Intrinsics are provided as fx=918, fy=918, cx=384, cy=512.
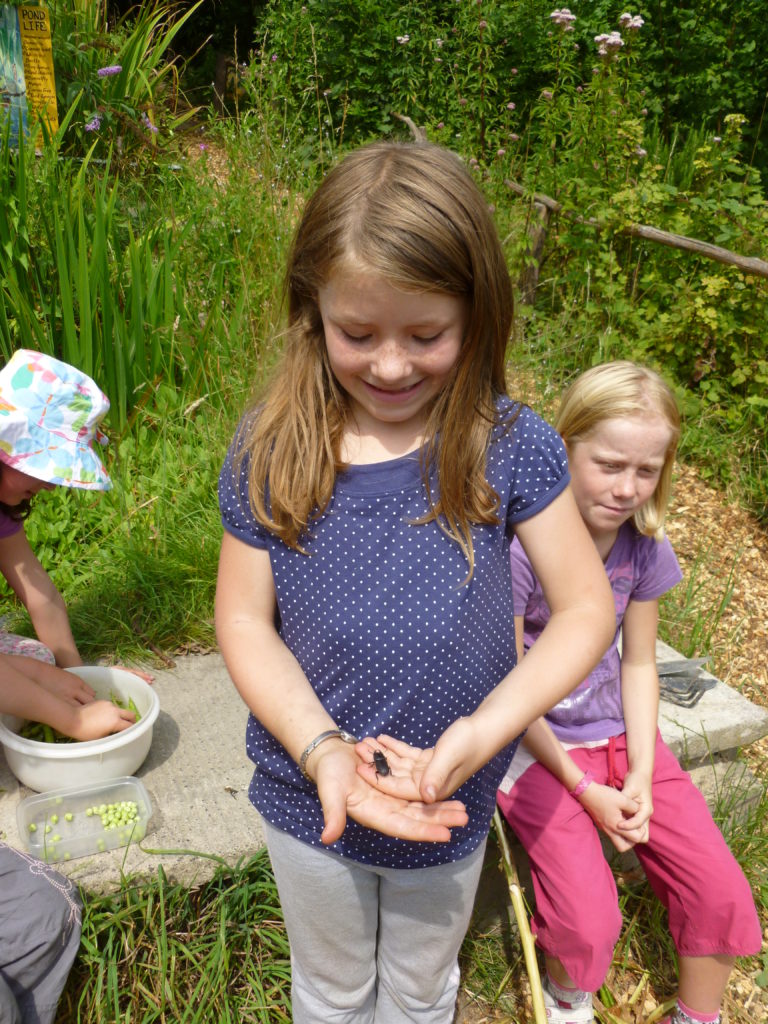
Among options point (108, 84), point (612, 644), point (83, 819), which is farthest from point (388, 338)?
point (108, 84)

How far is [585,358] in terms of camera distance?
4.27 meters

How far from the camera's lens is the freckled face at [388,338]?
1261 mm

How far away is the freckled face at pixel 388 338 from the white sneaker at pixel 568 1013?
4.42ft

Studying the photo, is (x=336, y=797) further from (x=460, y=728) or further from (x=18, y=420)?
(x=18, y=420)

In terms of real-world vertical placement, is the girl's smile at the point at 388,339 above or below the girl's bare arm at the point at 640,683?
above

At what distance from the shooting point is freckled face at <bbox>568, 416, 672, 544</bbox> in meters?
1.94

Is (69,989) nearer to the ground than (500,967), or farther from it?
farther from it

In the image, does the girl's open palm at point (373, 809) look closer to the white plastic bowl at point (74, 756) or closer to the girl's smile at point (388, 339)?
the girl's smile at point (388, 339)

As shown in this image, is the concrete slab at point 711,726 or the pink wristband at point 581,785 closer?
the pink wristband at point 581,785

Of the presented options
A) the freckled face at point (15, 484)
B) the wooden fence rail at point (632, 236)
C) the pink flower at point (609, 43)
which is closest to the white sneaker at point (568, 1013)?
the freckled face at point (15, 484)

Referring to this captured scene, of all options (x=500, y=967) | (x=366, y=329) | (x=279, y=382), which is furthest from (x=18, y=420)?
(x=500, y=967)

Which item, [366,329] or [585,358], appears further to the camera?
[585,358]

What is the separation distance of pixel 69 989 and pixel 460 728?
3.74 ft

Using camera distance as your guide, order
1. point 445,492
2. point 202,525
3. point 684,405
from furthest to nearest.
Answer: point 684,405 < point 202,525 < point 445,492
